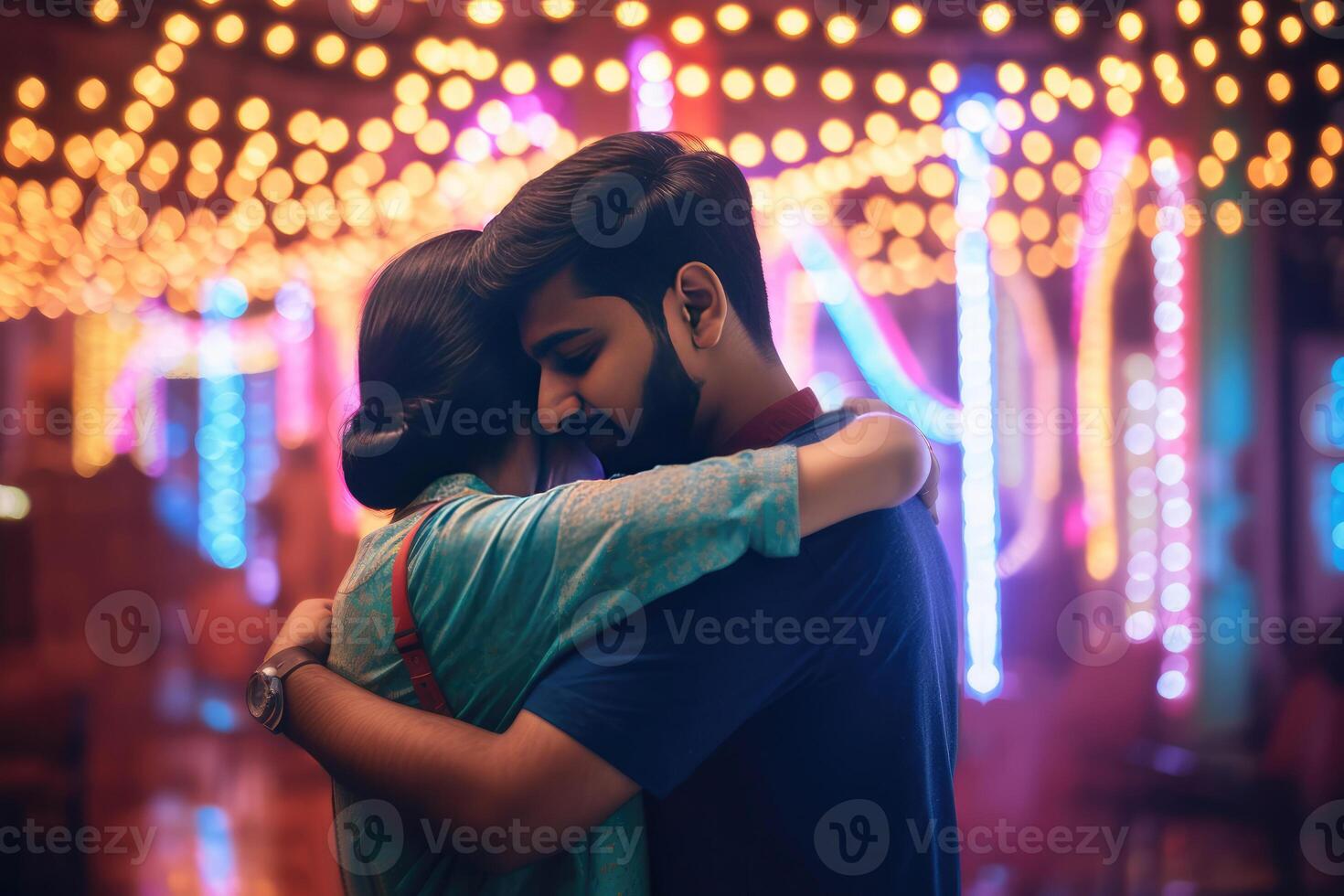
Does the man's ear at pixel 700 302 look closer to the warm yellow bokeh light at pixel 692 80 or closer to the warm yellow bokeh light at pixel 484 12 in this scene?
the warm yellow bokeh light at pixel 692 80

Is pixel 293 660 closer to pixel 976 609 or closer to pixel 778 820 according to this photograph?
pixel 778 820

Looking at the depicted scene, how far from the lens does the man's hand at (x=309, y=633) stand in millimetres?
1333

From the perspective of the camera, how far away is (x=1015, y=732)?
13.9ft

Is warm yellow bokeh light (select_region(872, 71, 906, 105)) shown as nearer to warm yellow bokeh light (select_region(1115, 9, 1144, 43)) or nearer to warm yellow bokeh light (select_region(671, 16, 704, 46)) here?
warm yellow bokeh light (select_region(671, 16, 704, 46))

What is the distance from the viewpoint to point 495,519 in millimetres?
1092

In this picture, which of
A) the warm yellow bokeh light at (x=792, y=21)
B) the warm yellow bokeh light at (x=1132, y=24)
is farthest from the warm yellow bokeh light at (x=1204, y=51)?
the warm yellow bokeh light at (x=792, y=21)

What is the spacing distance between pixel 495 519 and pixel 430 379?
0.35 metres

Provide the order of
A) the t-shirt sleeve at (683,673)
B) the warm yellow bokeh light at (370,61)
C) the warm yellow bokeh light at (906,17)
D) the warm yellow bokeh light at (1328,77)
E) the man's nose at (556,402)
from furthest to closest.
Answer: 1. the warm yellow bokeh light at (1328,77)
2. the warm yellow bokeh light at (906,17)
3. the warm yellow bokeh light at (370,61)
4. the man's nose at (556,402)
5. the t-shirt sleeve at (683,673)

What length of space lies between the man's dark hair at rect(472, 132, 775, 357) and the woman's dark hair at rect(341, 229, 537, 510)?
7 cm

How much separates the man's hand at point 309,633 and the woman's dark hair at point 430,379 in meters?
0.19

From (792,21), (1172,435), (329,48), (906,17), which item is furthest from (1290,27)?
(329,48)

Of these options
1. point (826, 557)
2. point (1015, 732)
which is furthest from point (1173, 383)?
point (826, 557)

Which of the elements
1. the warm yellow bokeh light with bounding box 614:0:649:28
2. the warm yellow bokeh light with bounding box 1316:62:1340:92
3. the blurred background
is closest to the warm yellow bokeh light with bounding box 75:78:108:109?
the blurred background

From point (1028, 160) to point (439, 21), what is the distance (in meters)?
2.63
